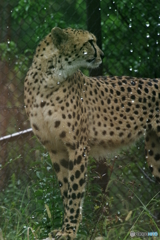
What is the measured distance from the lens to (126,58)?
5402 mm

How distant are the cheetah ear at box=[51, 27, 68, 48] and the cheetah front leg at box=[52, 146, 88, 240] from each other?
2.76 feet

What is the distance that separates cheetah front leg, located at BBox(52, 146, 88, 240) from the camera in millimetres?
3896

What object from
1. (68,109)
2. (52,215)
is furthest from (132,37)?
(52,215)

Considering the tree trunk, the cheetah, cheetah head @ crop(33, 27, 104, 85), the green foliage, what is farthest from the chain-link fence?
cheetah head @ crop(33, 27, 104, 85)

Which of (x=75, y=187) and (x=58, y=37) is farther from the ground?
(x=58, y=37)

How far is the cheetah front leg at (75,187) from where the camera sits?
3.90 metres

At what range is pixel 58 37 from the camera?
12.9 feet

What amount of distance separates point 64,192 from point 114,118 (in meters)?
0.80

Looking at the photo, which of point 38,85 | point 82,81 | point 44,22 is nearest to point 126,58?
point 44,22

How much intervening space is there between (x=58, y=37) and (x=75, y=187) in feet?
3.89

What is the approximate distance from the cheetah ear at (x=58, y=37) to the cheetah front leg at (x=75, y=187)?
0.84 metres

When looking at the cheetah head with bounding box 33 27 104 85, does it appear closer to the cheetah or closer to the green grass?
the cheetah

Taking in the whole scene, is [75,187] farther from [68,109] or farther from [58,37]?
[58,37]

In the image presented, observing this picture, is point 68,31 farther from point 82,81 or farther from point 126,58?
point 126,58
